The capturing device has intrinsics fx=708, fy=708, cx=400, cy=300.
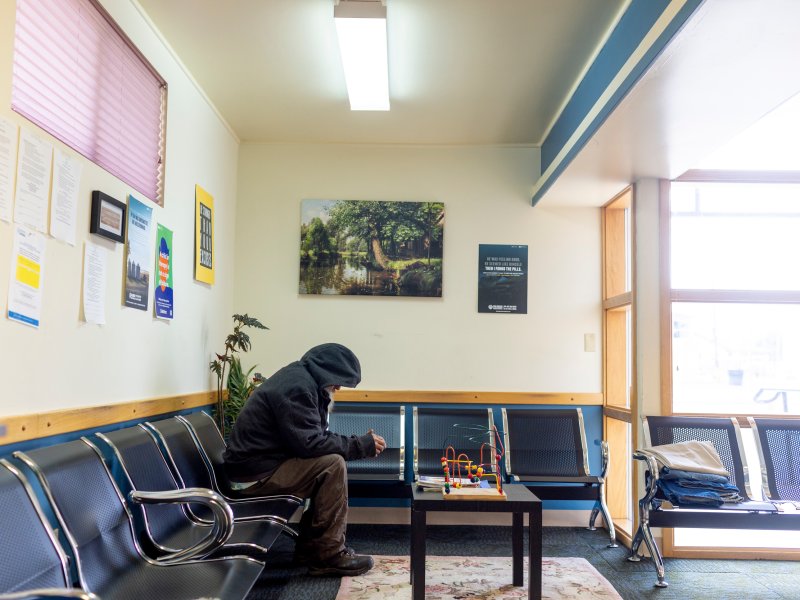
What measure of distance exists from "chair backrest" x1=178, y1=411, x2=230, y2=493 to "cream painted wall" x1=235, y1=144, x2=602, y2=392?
1397 mm

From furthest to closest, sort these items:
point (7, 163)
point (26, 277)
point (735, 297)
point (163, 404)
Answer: point (735, 297) < point (163, 404) < point (26, 277) < point (7, 163)

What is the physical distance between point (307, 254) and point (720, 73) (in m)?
3.23

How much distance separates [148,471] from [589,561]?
8.62ft

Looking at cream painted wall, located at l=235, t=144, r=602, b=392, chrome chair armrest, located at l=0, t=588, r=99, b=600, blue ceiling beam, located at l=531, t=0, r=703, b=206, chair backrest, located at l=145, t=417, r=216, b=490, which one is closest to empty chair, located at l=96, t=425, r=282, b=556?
chair backrest, located at l=145, t=417, r=216, b=490

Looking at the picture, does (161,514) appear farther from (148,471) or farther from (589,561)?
(589,561)

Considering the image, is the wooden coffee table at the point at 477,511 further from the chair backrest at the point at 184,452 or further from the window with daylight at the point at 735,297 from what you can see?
the window with daylight at the point at 735,297

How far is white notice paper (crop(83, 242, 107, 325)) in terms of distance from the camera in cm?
288

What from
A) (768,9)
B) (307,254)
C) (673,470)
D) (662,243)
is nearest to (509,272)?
(662,243)

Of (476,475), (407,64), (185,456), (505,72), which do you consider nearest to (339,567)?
(476,475)

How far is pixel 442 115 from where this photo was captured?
15.7ft

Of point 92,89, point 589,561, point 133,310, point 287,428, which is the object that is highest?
point 92,89

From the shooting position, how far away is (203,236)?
4.48 meters

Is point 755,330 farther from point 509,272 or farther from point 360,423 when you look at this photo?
point 360,423

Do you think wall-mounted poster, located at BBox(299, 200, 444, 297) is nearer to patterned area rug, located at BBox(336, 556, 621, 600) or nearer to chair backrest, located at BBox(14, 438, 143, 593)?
patterned area rug, located at BBox(336, 556, 621, 600)
